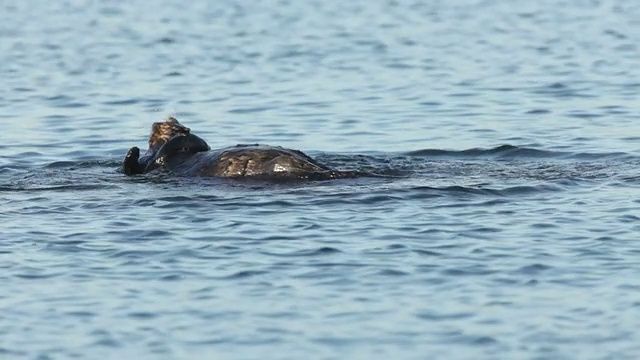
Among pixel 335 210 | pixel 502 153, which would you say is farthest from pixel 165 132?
pixel 502 153

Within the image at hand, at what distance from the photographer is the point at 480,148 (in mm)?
14875

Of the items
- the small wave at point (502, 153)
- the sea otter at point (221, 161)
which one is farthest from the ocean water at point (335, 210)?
the sea otter at point (221, 161)

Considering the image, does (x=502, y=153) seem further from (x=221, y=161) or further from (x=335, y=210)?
(x=335, y=210)

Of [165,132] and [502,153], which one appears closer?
[165,132]

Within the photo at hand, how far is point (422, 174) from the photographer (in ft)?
42.7

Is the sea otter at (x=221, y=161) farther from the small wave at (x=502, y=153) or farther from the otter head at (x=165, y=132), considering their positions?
the small wave at (x=502, y=153)

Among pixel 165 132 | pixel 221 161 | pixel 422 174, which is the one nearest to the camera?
pixel 221 161

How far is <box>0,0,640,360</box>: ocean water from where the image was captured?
8.48 m

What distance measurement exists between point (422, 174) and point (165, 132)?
2.34m

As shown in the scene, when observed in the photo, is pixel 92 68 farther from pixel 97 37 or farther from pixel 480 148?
pixel 480 148

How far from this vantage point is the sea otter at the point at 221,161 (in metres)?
12.5

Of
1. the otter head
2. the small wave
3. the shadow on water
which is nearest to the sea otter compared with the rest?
the otter head

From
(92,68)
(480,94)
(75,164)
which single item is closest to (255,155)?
(75,164)

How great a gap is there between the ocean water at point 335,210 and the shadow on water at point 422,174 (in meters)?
0.04
